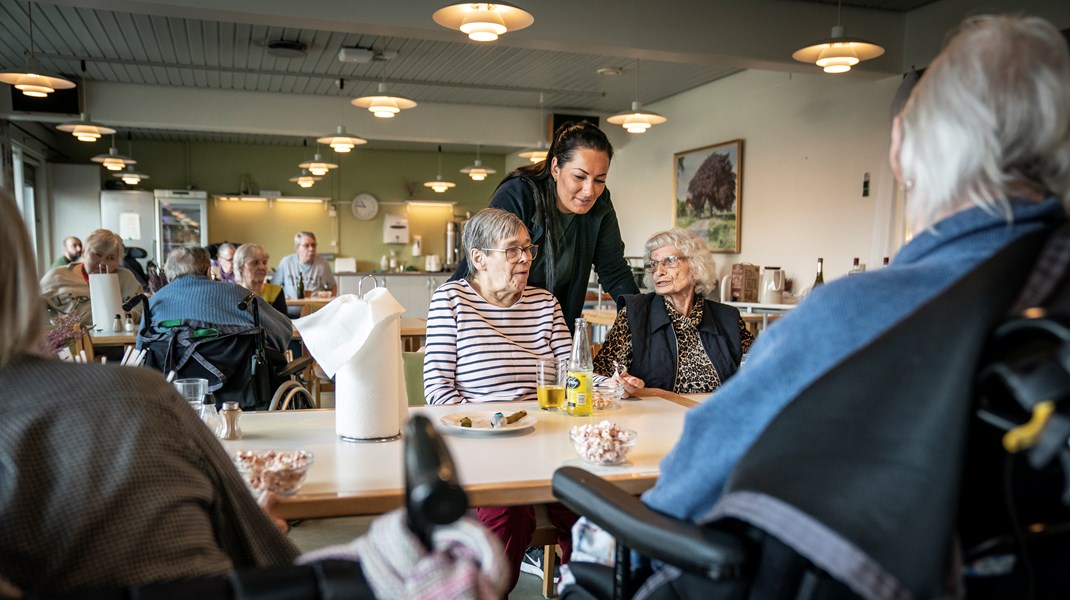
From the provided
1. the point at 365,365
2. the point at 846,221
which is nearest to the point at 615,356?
the point at 365,365

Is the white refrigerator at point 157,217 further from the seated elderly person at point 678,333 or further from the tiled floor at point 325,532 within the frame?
the seated elderly person at point 678,333

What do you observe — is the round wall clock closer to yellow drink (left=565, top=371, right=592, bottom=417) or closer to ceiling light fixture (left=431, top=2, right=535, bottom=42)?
ceiling light fixture (left=431, top=2, right=535, bottom=42)

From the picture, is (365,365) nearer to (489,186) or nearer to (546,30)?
(546,30)

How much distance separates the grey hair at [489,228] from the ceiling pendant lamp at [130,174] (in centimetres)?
1010

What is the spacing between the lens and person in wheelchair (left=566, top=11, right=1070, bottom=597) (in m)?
0.93

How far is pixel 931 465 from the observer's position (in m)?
0.83

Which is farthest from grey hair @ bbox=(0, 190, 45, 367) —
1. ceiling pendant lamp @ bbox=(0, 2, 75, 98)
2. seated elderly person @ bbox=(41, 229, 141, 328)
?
ceiling pendant lamp @ bbox=(0, 2, 75, 98)

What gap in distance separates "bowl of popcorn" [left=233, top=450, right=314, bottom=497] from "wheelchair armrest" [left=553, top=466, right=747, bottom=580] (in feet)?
1.74

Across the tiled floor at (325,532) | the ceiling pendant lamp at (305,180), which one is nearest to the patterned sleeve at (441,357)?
the tiled floor at (325,532)

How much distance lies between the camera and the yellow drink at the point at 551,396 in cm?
223

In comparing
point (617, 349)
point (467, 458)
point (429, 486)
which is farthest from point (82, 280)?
point (429, 486)

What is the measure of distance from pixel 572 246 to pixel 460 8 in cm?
158

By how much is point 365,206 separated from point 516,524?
12.0m

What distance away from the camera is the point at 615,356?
2920 millimetres
